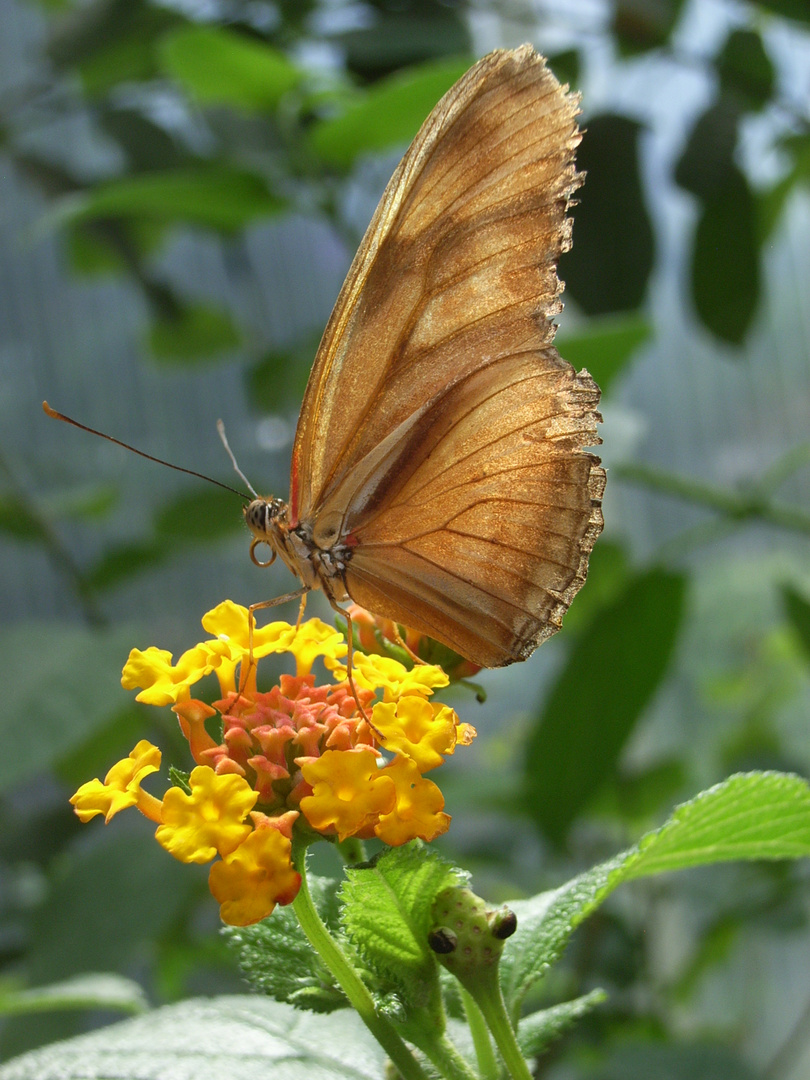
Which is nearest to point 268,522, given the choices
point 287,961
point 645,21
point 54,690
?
point 287,961

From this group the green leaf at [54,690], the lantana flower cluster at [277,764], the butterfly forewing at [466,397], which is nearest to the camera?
the lantana flower cluster at [277,764]

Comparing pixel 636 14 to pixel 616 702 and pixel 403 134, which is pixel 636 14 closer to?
pixel 403 134

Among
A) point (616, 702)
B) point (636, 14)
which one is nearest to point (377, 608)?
point (616, 702)

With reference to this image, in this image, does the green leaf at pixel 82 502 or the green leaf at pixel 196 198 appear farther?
the green leaf at pixel 82 502

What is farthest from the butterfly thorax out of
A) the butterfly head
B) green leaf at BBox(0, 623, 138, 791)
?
green leaf at BBox(0, 623, 138, 791)

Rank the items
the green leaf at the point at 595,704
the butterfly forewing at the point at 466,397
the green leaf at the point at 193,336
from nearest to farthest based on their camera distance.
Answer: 1. the butterfly forewing at the point at 466,397
2. the green leaf at the point at 595,704
3. the green leaf at the point at 193,336

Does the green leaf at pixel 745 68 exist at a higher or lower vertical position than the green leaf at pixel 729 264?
higher

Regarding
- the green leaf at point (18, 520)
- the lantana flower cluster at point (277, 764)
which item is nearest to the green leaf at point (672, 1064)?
the lantana flower cluster at point (277, 764)

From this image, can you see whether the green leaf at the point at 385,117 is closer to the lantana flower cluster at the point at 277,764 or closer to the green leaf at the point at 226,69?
the green leaf at the point at 226,69
